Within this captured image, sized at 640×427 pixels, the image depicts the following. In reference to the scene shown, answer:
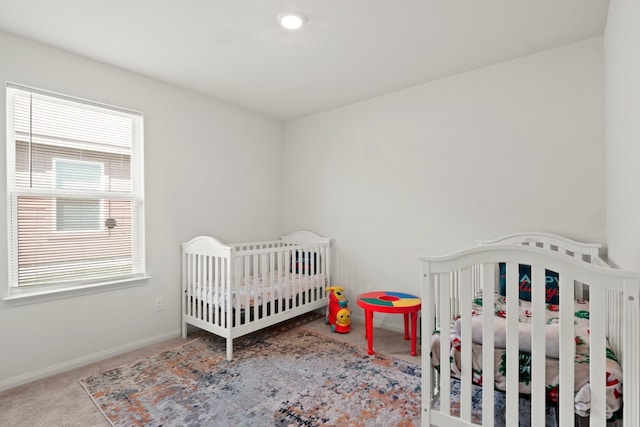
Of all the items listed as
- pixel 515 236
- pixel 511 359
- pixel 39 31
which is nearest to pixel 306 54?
pixel 39 31

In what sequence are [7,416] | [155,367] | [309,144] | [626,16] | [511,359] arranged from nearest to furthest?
[511,359], [626,16], [7,416], [155,367], [309,144]

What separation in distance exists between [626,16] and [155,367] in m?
3.34

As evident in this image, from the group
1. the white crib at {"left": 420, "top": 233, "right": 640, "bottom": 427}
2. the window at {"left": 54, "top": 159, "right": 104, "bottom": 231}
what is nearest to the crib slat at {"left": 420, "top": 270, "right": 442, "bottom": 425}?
the white crib at {"left": 420, "top": 233, "right": 640, "bottom": 427}

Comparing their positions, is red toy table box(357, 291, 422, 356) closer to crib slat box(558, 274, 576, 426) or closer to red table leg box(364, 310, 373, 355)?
red table leg box(364, 310, 373, 355)

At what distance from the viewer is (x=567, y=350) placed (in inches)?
44.6

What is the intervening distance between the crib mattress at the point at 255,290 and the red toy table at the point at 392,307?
0.66 meters

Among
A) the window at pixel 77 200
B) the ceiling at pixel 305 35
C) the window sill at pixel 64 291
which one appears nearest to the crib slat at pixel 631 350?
the ceiling at pixel 305 35

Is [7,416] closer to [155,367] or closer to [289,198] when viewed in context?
[155,367]

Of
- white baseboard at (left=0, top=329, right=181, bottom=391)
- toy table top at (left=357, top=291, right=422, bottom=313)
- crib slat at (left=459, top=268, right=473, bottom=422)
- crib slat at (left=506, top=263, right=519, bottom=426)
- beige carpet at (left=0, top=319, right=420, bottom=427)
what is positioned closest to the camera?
crib slat at (left=506, top=263, right=519, bottom=426)

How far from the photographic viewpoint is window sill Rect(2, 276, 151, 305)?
7.18ft

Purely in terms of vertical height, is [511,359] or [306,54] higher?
[306,54]

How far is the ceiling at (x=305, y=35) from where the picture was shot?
6.26 feet

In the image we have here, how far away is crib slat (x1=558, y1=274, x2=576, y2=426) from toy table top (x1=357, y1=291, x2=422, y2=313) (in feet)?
4.82

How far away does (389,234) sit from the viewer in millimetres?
3240
